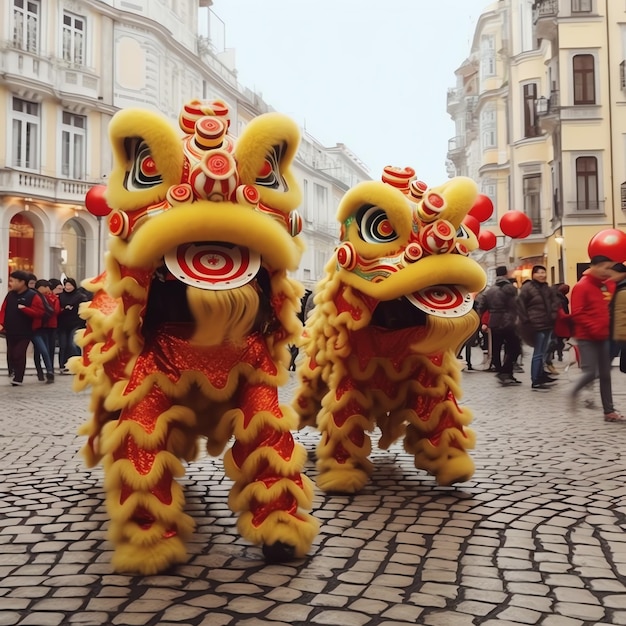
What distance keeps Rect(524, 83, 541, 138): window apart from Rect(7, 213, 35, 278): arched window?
18.9 m

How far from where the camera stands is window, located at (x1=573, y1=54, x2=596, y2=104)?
2575 centimetres

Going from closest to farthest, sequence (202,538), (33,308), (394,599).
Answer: (394,599), (202,538), (33,308)

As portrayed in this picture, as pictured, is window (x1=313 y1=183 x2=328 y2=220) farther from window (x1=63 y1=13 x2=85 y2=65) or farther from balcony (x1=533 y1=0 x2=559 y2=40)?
window (x1=63 y1=13 x2=85 y2=65)

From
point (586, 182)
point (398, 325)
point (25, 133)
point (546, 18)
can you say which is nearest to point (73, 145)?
point (25, 133)

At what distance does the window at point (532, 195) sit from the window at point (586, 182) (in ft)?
11.7

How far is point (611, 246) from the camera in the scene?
8305 mm

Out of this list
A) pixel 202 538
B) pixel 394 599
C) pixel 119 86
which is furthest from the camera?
pixel 119 86

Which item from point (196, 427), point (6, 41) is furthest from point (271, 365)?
point (6, 41)

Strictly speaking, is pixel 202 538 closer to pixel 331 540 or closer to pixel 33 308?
pixel 331 540

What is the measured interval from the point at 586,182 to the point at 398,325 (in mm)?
23717

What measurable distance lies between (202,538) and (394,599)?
3.62ft

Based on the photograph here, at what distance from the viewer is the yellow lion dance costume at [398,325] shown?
401 centimetres

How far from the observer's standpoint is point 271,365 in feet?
11.2

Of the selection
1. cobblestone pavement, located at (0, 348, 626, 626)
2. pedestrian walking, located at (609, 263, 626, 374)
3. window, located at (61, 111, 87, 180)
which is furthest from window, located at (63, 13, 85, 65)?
cobblestone pavement, located at (0, 348, 626, 626)
